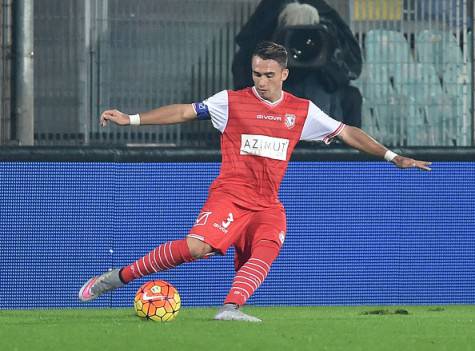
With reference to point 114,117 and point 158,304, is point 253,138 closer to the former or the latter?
point 114,117

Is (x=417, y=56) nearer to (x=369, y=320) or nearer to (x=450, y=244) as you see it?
(x=450, y=244)

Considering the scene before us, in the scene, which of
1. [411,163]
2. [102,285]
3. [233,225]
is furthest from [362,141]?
[102,285]

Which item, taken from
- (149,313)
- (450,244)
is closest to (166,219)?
(450,244)

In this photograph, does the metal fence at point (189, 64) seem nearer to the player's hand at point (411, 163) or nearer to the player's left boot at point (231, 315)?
the player's hand at point (411, 163)

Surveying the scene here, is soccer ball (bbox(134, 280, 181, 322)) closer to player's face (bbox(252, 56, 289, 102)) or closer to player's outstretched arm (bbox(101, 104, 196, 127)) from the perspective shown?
player's outstretched arm (bbox(101, 104, 196, 127))

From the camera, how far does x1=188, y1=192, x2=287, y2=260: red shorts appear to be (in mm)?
9273

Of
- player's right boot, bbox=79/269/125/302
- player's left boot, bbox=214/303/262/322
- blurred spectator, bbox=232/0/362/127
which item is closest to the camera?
player's left boot, bbox=214/303/262/322

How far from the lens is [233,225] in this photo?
9.36 m

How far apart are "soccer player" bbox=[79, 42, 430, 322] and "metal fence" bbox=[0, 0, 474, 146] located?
13.1 ft

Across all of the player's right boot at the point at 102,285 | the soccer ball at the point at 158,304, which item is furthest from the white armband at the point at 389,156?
the player's right boot at the point at 102,285

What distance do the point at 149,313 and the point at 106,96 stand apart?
4.48m

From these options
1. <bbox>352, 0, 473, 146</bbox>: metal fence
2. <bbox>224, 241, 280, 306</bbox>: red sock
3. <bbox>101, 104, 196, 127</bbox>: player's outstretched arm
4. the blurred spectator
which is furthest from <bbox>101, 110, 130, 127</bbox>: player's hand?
<bbox>352, 0, 473, 146</bbox>: metal fence

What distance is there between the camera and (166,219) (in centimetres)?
1267

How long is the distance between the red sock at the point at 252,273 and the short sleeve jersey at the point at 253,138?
31 centimetres
